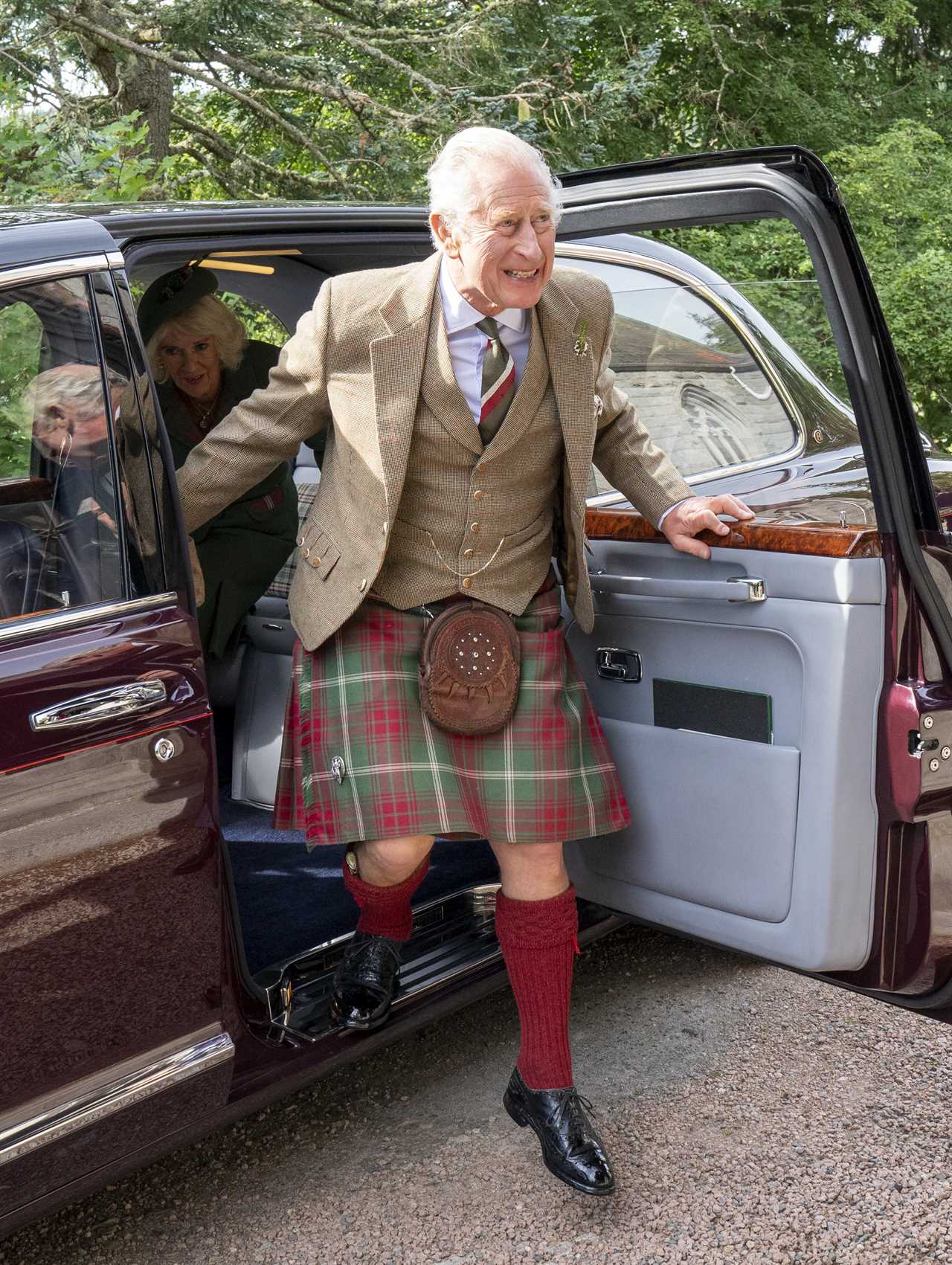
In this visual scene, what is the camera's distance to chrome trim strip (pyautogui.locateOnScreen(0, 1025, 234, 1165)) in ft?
5.83

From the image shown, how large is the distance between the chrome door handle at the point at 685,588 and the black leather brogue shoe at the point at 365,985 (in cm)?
81

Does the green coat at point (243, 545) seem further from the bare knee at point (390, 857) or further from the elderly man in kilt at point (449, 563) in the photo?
the bare knee at point (390, 857)

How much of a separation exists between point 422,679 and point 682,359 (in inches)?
42.8

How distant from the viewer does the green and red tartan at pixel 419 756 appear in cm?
232

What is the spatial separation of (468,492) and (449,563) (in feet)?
0.44

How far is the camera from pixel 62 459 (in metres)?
1.99

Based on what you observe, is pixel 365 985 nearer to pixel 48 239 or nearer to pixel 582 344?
pixel 582 344

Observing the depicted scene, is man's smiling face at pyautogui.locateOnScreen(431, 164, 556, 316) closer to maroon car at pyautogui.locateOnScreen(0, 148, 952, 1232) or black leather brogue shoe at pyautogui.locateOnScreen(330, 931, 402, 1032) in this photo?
maroon car at pyautogui.locateOnScreen(0, 148, 952, 1232)

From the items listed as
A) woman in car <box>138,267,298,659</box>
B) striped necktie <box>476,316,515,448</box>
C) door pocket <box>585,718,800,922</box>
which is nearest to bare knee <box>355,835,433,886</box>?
door pocket <box>585,718,800,922</box>

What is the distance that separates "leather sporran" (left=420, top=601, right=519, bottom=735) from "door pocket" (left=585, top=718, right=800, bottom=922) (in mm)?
303

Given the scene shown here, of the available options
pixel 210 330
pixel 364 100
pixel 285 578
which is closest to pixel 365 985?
pixel 285 578

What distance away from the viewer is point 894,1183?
2.32 metres

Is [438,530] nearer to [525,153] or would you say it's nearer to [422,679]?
[422,679]

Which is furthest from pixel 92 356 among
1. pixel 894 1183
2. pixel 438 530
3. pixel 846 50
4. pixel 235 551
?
pixel 846 50
